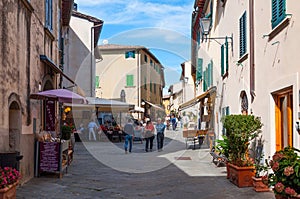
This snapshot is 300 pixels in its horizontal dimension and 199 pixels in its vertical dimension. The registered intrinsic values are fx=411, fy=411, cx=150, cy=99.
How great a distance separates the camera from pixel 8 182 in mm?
6660

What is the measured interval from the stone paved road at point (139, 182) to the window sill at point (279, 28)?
3.23 metres

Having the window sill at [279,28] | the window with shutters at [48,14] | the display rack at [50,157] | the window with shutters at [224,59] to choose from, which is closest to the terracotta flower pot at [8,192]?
the display rack at [50,157]

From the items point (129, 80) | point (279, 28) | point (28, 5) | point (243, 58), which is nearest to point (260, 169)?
point (279, 28)

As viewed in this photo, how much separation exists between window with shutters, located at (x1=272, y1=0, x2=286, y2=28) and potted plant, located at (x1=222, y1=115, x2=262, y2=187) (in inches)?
97.4

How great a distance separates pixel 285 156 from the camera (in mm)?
5977

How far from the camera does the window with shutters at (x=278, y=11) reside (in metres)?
7.41

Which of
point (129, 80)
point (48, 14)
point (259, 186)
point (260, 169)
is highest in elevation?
point (129, 80)

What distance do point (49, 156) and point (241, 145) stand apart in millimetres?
4971

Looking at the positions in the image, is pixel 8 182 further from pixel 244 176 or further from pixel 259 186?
pixel 244 176

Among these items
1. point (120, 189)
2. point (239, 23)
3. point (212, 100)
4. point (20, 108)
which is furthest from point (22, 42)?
point (212, 100)

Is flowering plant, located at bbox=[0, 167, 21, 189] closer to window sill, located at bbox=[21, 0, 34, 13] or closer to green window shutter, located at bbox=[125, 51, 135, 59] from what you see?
window sill, located at bbox=[21, 0, 34, 13]

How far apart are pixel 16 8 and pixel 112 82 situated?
118 feet

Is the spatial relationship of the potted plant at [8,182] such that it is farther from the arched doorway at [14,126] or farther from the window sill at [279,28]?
the window sill at [279,28]

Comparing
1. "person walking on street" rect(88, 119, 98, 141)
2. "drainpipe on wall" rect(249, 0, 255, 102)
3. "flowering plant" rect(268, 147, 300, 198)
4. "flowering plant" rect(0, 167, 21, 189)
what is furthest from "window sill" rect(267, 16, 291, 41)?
"person walking on street" rect(88, 119, 98, 141)
